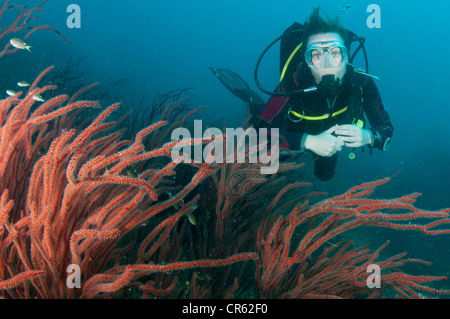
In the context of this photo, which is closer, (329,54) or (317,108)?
(329,54)

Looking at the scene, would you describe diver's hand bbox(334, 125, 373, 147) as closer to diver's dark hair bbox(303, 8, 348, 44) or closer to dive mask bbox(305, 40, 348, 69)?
dive mask bbox(305, 40, 348, 69)

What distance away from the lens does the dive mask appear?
12.3ft

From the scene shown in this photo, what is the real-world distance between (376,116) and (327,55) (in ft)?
5.50

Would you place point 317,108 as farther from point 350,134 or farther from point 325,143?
point 325,143

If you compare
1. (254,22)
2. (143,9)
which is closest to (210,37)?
(254,22)

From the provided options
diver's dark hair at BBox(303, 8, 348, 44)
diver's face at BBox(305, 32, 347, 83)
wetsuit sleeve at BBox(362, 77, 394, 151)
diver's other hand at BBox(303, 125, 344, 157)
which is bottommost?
diver's other hand at BBox(303, 125, 344, 157)

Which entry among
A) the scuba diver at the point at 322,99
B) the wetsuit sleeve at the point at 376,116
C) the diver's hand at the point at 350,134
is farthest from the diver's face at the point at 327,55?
the diver's hand at the point at 350,134

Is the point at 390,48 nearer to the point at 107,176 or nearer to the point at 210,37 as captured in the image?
the point at 210,37

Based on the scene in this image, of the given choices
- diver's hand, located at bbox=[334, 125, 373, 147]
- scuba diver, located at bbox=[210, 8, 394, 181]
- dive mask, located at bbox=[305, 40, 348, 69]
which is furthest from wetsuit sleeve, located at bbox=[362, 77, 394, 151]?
dive mask, located at bbox=[305, 40, 348, 69]

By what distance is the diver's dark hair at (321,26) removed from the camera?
3947mm

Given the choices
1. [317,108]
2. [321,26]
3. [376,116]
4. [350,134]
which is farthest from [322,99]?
[376,116]

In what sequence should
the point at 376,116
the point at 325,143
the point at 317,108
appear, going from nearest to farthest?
the point at 325,143 → the point at 317,108 → the point at 376,116

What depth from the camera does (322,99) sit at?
3.98 metres

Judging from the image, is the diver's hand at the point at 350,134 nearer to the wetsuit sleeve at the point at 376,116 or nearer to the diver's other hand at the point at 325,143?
the diver's other hand at the point at 325,143
